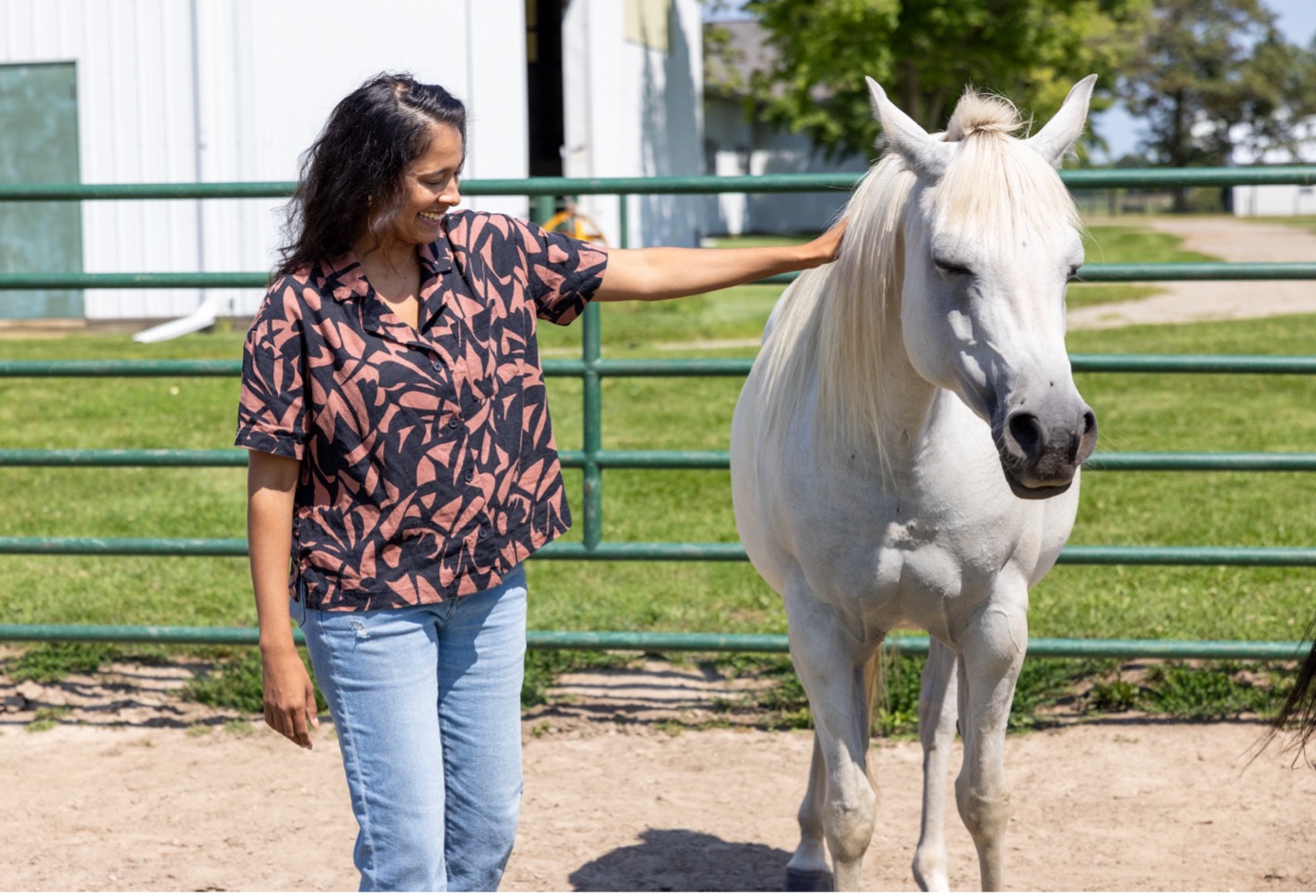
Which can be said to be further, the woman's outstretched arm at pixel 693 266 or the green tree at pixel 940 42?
the green tree at pixel 940 42

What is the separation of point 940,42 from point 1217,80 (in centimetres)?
4696

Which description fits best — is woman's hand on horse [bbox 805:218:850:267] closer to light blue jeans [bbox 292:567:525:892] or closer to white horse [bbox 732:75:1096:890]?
white horse [bbox 732:75:1096:890]

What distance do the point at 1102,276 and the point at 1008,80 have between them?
79.2 feet

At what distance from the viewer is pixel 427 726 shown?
2.36m

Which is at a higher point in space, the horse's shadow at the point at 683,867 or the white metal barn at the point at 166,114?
the white metal barn at the point at 166,114

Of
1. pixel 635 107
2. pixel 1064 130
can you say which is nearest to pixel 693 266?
pixel 1064 130

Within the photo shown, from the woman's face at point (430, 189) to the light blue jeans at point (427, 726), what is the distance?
24.4 inches

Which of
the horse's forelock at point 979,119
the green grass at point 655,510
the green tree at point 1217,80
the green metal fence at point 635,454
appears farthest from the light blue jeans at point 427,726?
the green tree at point 1217,80

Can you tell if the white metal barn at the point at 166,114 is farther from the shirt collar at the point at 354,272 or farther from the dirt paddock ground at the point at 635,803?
the shirt collar at the point at 354,272

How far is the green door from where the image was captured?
13.2 meters

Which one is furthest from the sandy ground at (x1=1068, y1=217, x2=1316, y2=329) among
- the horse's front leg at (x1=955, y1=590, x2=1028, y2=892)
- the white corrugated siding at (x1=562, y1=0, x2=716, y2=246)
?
the horse's front leg at (x1=955, y1=590, x2=1028, y2=892)

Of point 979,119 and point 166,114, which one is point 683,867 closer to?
point 979,119

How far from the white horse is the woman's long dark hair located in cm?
82

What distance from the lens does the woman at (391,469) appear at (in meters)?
2.27
